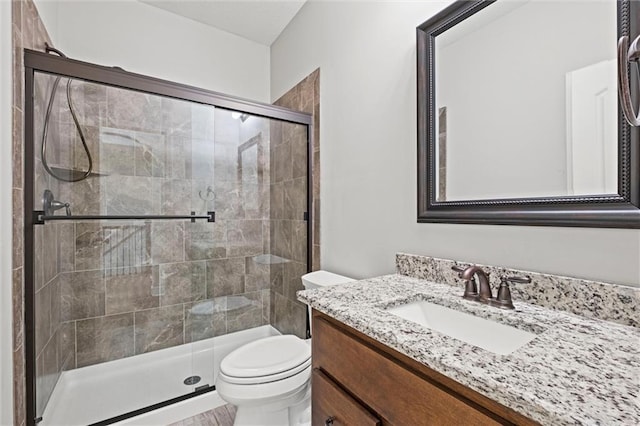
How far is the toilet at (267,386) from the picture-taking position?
129 cm

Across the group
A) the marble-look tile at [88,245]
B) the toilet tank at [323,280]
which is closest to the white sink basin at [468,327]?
the toilet tank at [323,280]

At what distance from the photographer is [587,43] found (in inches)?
33.6

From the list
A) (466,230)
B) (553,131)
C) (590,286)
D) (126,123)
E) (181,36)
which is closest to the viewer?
(590,286)

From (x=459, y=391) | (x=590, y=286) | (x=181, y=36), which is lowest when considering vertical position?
(x=459, y=391)

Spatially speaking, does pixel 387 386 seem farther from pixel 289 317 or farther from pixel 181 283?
pixel 181 283

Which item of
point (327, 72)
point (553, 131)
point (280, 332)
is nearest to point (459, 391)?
point (553, 131)

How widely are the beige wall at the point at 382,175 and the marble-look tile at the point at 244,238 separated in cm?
73

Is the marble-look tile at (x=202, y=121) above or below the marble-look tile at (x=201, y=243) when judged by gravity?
above

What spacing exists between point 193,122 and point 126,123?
1.32ft

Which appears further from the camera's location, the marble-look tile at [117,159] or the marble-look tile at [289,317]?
the marble-look tile at [289,317]

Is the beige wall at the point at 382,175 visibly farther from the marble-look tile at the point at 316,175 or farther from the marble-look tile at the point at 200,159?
the marble-look tile at the point at 200,159

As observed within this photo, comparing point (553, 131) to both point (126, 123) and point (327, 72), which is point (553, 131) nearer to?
point (327, 72)

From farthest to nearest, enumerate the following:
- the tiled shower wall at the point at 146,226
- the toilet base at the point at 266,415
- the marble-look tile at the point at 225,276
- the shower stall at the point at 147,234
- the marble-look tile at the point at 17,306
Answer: the marble-look tile at the point at 225,276 < the tiled shower wall at the point at 146,226 < the shower stall at the point at 147,234 < the toilet base at the point at 266,415 < the marble-look tile at the point at 17,306

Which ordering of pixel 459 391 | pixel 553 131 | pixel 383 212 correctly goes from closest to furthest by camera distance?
1. pixel 459 391
2. pixel 553 131
3. pixel 383 212
